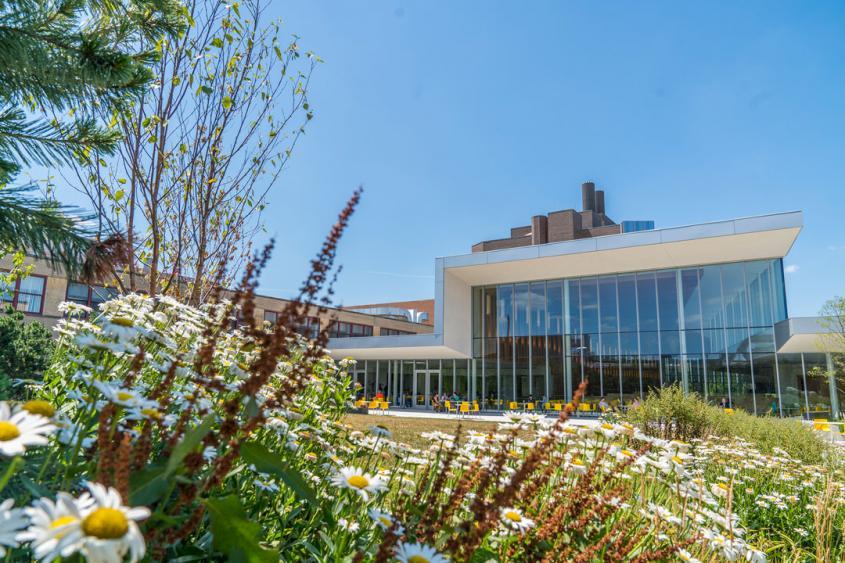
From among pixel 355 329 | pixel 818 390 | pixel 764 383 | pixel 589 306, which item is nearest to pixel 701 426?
pixel 764 383

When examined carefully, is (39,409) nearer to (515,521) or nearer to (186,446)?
(186,446)

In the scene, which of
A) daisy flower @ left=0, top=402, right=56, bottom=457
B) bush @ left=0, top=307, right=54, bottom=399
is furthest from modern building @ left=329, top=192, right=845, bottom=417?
daisy flower @ left=0, top=402, right=56, bottom=457

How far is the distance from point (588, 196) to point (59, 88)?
4218 cm

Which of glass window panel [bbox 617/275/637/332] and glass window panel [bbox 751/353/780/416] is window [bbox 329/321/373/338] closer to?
glass window panel [bbox 617/275/637/332]

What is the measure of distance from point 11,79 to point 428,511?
2603 millimetres

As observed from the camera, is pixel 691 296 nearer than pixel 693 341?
No

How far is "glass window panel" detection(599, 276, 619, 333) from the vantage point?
85.3 ft

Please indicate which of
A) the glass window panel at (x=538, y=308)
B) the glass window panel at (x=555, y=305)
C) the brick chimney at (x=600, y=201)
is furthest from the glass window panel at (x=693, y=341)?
the brick chimney at (x=600, y=201)

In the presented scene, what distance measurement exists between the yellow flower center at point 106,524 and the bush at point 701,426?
31.6ft

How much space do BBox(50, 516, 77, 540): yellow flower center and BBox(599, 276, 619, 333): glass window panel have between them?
2722 cm

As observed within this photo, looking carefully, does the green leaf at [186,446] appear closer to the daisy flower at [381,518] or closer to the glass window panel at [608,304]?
the daisy flower at [381,518]

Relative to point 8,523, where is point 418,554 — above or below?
below

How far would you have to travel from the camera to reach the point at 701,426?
978 cm

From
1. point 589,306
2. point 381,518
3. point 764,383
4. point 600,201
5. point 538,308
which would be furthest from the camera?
point 600,201
